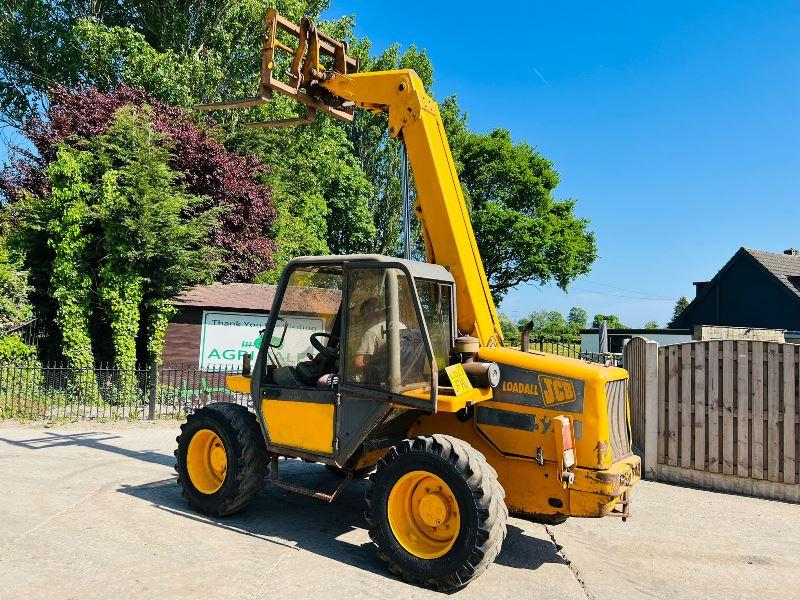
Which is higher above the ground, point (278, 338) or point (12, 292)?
point (12, 292)

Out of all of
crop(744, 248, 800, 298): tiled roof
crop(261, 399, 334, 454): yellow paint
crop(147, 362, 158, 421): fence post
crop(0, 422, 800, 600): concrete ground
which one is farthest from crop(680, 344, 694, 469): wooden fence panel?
crop(744, 248, 800, 298): tiled roof

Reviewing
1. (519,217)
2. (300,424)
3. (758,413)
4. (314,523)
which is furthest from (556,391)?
(519,217)

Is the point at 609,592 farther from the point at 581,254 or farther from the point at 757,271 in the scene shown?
the point at 581,254

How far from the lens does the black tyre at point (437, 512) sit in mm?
4043

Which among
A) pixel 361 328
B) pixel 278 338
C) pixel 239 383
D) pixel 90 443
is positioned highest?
pixel 361 328

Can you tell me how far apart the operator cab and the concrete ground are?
4.49 ft

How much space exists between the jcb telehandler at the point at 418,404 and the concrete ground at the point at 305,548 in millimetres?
436

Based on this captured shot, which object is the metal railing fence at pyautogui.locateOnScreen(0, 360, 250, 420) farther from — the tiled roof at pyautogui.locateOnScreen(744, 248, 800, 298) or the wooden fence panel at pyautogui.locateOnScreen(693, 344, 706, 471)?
the tiled roof at pyautogui.locateOnScreen(744, 248, 800, 298)

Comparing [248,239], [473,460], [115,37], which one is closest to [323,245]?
[248,239]

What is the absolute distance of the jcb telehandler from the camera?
14.3 feet

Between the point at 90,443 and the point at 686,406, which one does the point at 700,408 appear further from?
the point at 90,443

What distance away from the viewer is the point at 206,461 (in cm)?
573

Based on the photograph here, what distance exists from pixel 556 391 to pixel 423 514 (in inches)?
57.5

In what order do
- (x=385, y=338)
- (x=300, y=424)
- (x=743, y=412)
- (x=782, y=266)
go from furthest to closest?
(x=782, y=266), (x=743, y=412), (x=300, y=424), (x=385, y=338)
